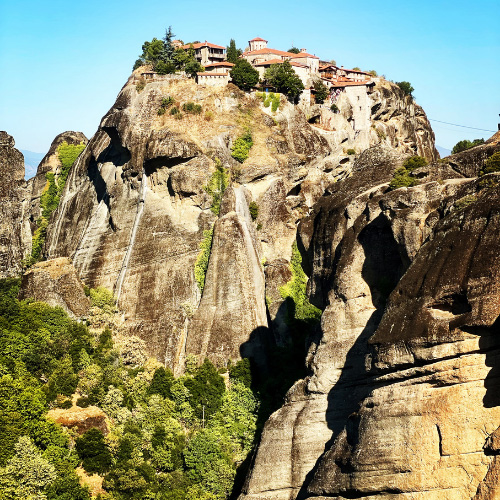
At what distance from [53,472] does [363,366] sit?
1835 cm

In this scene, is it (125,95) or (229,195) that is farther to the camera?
(125,95)

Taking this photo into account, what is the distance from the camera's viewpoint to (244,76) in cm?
10388

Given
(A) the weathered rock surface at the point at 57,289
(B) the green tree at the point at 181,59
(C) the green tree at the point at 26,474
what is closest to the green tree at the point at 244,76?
(B) the green tree at the point at 181,59

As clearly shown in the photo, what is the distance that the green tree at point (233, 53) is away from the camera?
110m

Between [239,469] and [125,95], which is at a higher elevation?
[125,95]

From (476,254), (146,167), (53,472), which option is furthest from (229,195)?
(476,254)

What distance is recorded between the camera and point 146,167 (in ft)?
313

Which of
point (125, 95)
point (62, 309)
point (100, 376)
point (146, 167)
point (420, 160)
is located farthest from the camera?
point (125, 95)

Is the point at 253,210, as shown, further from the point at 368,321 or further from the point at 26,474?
the point at 26,474

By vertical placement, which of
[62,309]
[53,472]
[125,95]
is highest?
[125,95]

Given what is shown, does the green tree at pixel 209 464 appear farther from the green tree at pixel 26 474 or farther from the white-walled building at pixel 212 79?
the white-walled building at pixel 212 79

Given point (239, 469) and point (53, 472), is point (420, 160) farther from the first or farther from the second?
point (53, 472)

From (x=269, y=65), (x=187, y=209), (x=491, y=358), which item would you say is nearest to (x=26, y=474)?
(x=491, y=358)

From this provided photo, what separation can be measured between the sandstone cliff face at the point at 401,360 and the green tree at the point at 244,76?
3783cm
